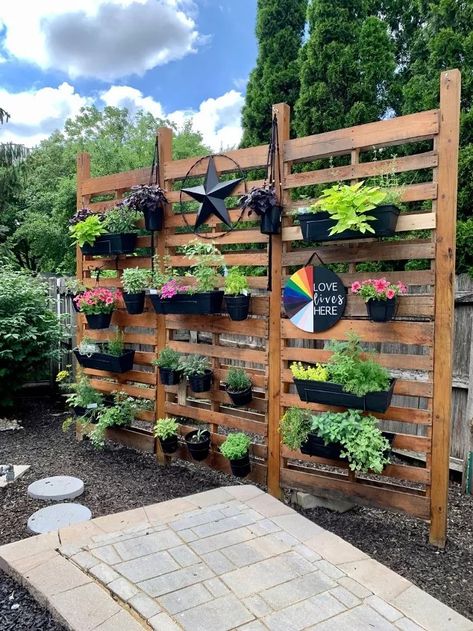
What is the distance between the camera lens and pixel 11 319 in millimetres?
4977

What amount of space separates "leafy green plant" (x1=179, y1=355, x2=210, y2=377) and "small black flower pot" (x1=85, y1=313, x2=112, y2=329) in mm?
816

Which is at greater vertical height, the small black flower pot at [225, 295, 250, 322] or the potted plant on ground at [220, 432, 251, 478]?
the small black flower pot at [225, 295, 250, 322]

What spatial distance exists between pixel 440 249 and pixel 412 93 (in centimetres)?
251

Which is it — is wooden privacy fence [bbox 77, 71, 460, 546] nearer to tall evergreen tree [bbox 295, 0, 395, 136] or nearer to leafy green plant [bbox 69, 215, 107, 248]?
leafy green plant [bbox 69, 215, 107, 248]

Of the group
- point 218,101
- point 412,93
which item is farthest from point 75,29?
point 218,101

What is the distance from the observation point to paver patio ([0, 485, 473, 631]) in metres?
1.83

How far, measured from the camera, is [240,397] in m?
3.33

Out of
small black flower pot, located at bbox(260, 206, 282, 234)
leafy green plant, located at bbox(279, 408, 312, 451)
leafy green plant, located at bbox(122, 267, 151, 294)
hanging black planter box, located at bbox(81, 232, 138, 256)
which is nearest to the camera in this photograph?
leafy green plant, located at bbox(279, 408, 312, 451)

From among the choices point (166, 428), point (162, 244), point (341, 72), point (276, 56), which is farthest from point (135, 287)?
point (276, 56)

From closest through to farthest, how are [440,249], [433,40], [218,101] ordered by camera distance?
1. [440,249]
2. [433,40]
3. [218,101]

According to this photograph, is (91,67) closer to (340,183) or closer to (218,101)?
Result: (218,101)

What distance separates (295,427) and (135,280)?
1708mm

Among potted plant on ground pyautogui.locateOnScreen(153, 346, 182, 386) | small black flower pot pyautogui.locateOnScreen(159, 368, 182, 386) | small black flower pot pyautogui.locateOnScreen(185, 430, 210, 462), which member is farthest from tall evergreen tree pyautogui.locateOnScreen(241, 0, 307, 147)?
small black flower pot pyautogui.locateOnScreen(185, 430, 210, 462)

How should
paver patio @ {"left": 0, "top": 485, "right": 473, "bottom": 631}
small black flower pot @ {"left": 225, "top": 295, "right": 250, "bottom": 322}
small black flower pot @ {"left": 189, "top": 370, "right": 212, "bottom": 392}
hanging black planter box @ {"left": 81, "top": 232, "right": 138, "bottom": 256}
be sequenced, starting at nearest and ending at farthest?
paver patio @ {"left": 0, "top": 485, "right": 473, "bottom": 631}
small black flower pot @ {"left": 225, "top": 295, "right": 250, "bottom": 322}
small black flower pot @ {"left": 189, "top": 370, "right": 212, "bottom": 392}
hanging black planter box @ {"left": 81, "top": 232, "right": 138, "bottom": 256}
